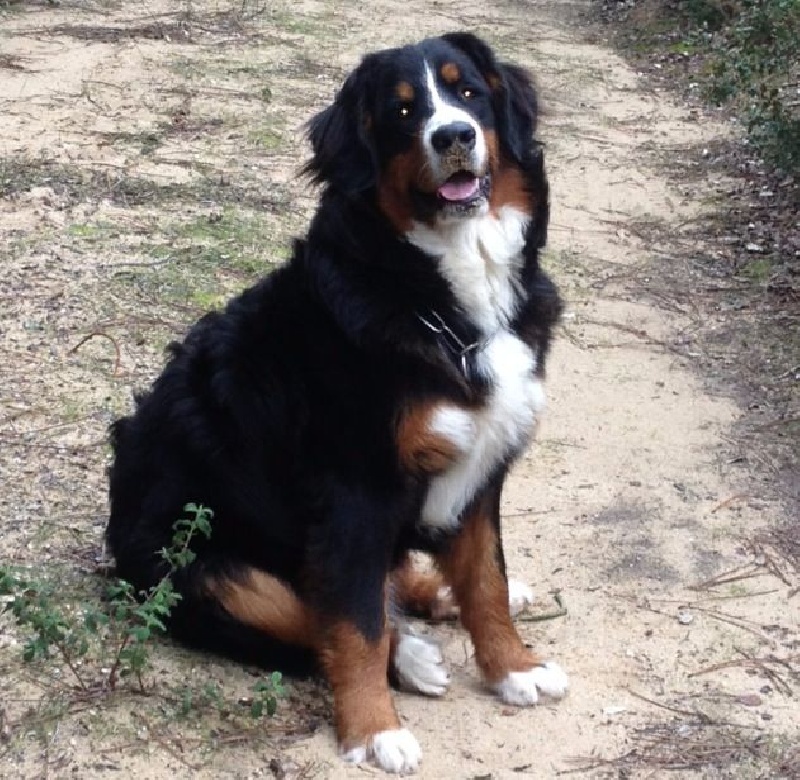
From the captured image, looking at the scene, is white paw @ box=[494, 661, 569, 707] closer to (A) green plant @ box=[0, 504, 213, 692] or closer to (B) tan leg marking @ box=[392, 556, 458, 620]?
(B) tan leg marking @ box=[392, 556, 458, 620]

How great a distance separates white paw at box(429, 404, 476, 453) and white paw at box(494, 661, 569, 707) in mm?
787

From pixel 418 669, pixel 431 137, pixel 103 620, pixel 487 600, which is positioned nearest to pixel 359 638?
pixel 418 669

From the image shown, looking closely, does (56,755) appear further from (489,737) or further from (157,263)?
(157,263)

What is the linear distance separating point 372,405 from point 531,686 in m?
1.05

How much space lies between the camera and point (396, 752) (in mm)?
3457

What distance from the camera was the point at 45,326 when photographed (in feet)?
18.9

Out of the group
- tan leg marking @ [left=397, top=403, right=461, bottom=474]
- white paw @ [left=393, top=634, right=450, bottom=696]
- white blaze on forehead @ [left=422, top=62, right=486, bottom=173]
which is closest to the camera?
tan leg marking @ [left=397, top=403, right=461, bottom=474]

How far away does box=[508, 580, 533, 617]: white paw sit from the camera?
170 inches

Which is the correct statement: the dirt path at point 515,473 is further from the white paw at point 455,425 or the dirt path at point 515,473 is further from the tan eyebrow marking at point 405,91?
the tan eyebrow marking at point 405,91

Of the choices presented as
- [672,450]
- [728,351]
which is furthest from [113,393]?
[728,351]

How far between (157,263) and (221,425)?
308cm

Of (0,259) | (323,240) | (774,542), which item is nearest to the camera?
(323,240)

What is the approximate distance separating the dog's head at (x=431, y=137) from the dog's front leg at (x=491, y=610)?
35.0 inches

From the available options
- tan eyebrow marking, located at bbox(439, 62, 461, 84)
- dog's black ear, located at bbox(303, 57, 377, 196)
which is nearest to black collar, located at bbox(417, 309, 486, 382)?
dog's black ear, located at bbox(303, 57, 377, 196)
